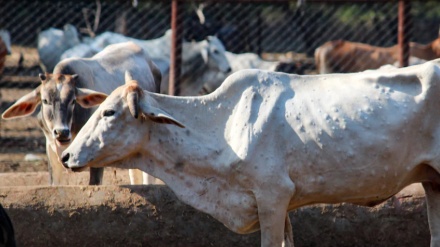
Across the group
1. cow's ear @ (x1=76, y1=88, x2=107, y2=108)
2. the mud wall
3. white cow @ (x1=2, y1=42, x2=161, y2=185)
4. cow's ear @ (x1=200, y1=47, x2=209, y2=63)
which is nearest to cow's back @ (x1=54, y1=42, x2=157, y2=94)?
white cow @ (x1=2, y1=42, x2=161, y2=185)

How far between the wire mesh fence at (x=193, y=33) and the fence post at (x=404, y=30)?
1.82 metres

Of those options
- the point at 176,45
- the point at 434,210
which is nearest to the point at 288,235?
the point at 434,210

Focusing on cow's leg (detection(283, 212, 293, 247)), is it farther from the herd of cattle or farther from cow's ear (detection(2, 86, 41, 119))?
cow's ear (detection(2, 86, 41, 119))

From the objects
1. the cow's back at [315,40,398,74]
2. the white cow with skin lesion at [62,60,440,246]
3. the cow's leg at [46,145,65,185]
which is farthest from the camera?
the cow's back at [315,40,398,74]

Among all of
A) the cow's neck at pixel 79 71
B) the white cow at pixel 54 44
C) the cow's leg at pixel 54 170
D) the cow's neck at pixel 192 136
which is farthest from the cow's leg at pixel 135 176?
the white cow at pixel 54 44

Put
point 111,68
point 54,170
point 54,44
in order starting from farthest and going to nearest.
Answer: point 54,44 → point 111,68 → point 54,170

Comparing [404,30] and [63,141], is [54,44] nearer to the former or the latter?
[404,30]

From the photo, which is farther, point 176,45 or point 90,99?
point 176,45

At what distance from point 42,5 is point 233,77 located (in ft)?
37.8

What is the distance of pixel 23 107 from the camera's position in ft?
24.0

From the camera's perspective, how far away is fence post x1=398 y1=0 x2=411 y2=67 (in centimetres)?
1057

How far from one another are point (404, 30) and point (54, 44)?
661 centimetres

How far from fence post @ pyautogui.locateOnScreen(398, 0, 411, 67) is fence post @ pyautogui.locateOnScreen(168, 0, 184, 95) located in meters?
2.25

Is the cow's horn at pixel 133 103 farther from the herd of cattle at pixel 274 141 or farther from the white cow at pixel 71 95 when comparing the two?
the white cow at pixel 71 95
